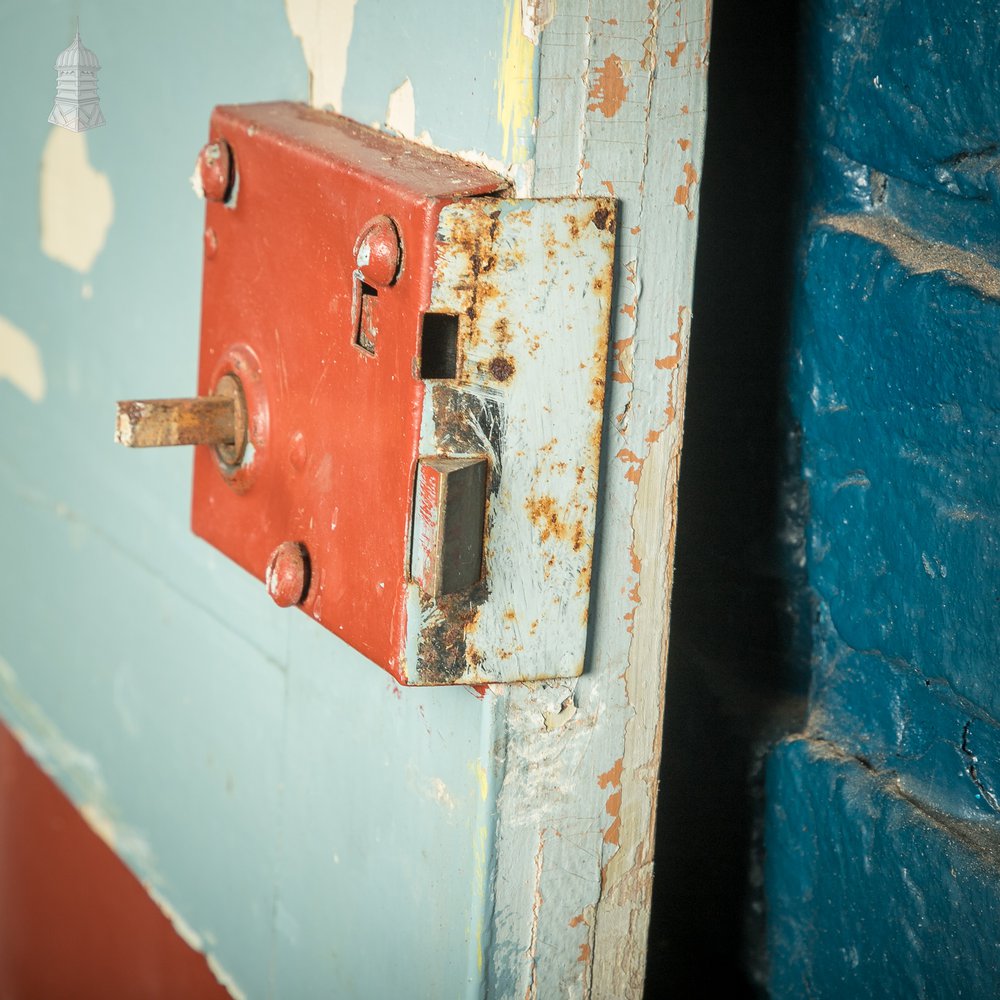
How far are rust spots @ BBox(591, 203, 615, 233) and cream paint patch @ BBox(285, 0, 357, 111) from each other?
0.92 feet

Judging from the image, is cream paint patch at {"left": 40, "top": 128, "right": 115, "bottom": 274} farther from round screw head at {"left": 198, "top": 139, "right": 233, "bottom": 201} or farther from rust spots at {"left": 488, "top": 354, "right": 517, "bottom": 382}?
rust spots at {"left": 488, "top": 354, "right": 517, "bottom": 382}

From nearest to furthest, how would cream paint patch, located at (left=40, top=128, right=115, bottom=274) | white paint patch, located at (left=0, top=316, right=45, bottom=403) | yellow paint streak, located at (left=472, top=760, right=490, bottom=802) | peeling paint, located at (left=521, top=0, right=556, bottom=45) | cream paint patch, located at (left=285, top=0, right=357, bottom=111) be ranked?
peeling paint, located at (left=521, top=0, right=556, bottom=45) → yellow paint streak, located at (left=472, top=760, right=490, bottom=802) → cream paint patch, located at (left=285, top=0, right=357, bottom=111) → cream paint patch, located at (left=40, top=128, right=115, bottom=274) → white paint patch, located at (left=0, top=316, right=45, bottom=403)

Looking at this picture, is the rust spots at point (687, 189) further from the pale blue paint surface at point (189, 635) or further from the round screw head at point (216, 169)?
the round screw head at point (216, 169)

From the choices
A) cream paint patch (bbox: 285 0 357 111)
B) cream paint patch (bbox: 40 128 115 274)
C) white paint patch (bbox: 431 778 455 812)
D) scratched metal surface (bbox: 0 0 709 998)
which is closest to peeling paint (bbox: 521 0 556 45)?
scratched metal surface (bbox: 0 0 709 998)

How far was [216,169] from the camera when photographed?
0.92 m

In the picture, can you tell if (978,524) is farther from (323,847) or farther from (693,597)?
(323,847)

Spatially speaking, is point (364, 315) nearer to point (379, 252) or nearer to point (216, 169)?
point (379, 252)

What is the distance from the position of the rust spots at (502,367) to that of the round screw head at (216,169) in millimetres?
331

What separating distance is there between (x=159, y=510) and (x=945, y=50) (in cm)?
88

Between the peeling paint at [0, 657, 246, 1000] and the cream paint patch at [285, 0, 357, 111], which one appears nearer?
the cream paint patch at [285, 0, 357, 111]

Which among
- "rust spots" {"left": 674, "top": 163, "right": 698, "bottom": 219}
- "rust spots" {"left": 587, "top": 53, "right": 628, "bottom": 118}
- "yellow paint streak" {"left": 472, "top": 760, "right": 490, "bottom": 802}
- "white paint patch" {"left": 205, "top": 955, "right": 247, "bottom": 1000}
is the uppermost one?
"rust spots" {"left": 587, "top": 53, "right": 628, "bottom": 118}

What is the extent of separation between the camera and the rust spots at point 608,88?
683mm

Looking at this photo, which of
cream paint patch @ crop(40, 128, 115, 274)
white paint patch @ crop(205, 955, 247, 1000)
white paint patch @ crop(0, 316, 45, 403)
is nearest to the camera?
white paint patch @ crop(205, 955, 247, 1000)

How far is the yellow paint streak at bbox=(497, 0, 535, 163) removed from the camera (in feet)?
2.25
